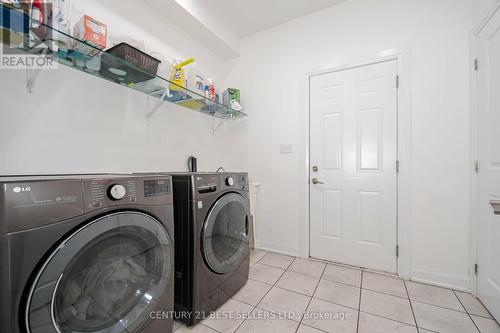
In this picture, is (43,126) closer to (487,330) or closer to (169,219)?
(169,219)

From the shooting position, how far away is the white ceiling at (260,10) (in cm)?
212

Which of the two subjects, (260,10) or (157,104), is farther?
(260,10)

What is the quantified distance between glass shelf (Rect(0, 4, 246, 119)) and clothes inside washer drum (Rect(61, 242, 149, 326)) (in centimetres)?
106

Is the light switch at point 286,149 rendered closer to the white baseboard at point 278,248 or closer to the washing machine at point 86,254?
the white baseboard at point 278,248

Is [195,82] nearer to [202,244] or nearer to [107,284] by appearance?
[202,244]

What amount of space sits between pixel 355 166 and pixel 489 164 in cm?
87

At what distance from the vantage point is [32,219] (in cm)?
65

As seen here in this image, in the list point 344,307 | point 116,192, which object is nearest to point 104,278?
point 116,192

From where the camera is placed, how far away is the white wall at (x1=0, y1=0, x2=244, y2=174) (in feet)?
3.69

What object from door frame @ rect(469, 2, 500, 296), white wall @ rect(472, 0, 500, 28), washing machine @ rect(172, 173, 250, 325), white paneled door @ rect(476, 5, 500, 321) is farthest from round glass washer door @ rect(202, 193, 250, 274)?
white wall @ rect(472, 0, 500, 28)

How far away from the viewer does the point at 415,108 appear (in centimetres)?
181

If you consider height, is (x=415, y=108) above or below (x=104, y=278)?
above

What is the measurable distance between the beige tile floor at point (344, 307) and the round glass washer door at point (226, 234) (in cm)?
30

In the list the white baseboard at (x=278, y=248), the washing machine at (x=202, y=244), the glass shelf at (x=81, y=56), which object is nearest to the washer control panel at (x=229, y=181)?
the washing machine at (x=202, y=244)
